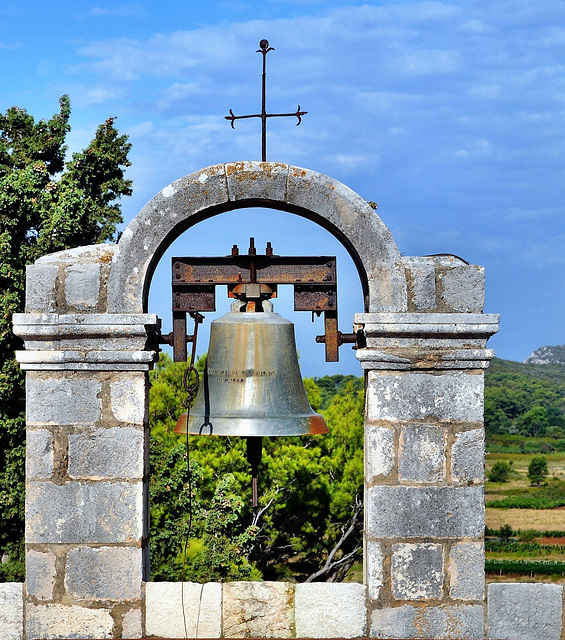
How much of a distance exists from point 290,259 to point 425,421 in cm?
92

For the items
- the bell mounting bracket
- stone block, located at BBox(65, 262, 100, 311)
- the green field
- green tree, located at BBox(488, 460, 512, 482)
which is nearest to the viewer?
stone block, located at BBox(65, 262, 100, 311)

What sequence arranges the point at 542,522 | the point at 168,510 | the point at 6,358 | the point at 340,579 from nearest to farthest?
the point at 6,358, the point at 168,510, the point at 340,579, the point at 542,522

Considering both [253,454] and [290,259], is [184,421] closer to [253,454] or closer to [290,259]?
[253,454]

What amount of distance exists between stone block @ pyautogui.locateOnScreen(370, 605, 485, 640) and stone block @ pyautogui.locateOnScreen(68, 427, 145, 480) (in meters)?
1.18

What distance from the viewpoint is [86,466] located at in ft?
11.7

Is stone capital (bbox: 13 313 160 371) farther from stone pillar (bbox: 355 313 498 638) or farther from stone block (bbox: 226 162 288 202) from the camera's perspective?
stone pillar (bbox: 355 313 498 638)

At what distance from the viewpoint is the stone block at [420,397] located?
355cm

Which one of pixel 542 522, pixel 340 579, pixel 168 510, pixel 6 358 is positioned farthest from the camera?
pixel 542 522

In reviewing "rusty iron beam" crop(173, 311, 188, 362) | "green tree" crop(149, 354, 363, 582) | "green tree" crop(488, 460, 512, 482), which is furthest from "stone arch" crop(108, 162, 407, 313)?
"green tree" crop(488, 460, 512, 482)

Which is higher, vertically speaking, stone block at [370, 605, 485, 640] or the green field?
stone block at [370, 605, 485, 640]

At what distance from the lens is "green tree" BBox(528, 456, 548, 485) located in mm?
27609

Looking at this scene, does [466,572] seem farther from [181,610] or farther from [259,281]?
[259,281]

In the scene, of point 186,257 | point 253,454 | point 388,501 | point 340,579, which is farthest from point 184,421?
point 340,579

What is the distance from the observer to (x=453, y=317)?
11.5ft
